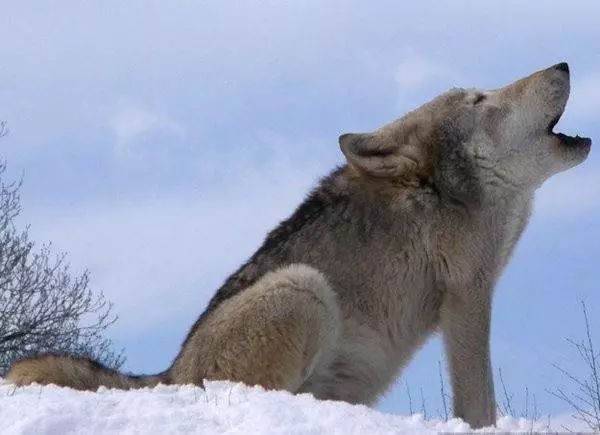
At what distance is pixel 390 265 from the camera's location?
26.3 feet

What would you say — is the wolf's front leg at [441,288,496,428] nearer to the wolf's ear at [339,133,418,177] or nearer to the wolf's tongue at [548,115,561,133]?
the wolf's ear at [339,133,418,177]

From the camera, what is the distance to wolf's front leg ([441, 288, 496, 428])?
777cm

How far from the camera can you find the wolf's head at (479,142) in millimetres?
8344

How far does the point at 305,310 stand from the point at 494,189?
179 cm

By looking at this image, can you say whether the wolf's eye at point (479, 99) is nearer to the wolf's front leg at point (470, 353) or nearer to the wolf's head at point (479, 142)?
the wolf's head at point (479, 142)

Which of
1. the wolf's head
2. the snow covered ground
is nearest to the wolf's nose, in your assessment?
the wolf's head

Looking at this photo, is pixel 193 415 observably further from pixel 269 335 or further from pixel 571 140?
pixel 571 140

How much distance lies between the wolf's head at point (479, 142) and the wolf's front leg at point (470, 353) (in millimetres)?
808

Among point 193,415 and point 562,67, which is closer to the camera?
point 193,415

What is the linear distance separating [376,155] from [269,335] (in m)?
1.74

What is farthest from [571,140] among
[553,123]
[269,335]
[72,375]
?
[72,375]

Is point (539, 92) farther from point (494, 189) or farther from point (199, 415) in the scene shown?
point (199, 415)

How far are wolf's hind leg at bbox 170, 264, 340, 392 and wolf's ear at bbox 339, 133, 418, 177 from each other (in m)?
1.01

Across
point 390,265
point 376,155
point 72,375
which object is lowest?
point 72,375
